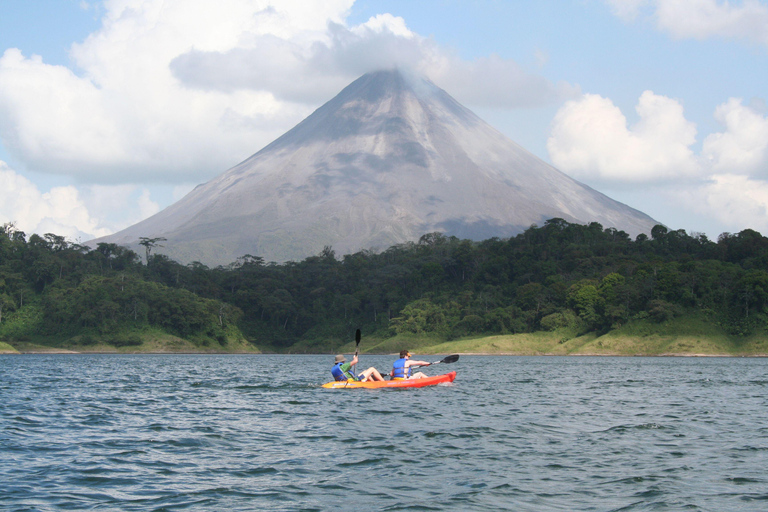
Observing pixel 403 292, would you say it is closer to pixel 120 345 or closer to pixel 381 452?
pixel 120 345

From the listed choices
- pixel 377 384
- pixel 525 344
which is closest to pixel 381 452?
pixel 377 384

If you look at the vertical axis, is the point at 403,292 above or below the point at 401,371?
above

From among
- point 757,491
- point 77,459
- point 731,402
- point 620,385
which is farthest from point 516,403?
point 77,459

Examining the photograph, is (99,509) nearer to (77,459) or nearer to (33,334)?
(77,459)

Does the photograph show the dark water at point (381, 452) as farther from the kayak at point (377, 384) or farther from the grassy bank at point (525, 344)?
the grassy bank at point (525, 344)

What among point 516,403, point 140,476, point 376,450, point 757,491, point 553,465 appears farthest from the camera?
point 516,403

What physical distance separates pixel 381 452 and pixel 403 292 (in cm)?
14457

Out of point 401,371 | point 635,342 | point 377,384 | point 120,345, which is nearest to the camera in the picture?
point 377,384

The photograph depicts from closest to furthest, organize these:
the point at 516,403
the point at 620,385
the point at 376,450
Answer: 1. the point at 376,450
2. the point at 516,403
3. the point at 620,385

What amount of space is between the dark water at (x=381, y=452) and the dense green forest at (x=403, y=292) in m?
81.5

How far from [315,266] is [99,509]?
180553 mm

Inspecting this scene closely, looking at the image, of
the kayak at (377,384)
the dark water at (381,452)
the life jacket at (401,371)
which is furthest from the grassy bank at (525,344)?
the life jacket at (401,371)

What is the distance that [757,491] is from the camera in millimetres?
14273

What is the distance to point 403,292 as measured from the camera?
535 feet
